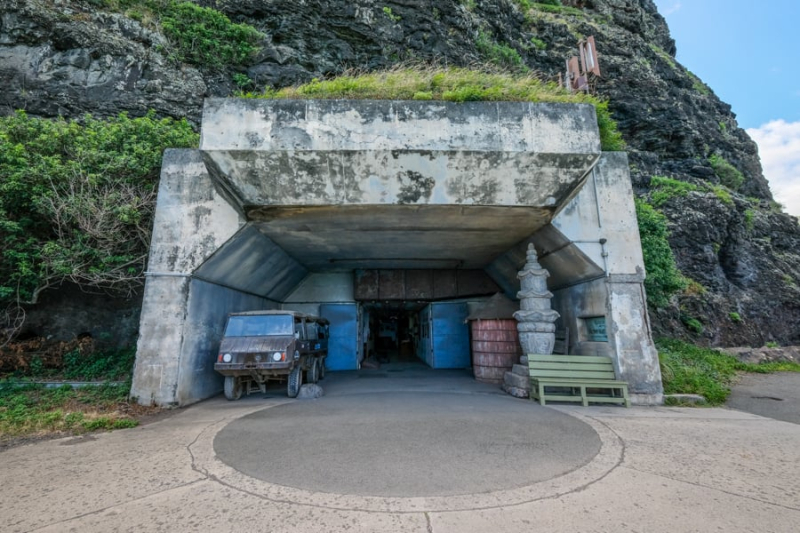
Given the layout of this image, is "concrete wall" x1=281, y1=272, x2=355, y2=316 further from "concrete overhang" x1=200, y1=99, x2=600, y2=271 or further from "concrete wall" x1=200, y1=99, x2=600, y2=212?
"concrete wall" x1=200, y1=99, x2=600, y2=212

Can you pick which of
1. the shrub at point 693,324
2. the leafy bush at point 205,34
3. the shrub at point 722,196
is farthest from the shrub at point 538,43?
the shrub at point 693,324

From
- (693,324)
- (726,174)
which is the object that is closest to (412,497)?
(693,324)

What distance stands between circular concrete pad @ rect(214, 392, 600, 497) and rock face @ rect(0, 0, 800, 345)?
47.8ft

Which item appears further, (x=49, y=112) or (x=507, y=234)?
(x=49, y=112)

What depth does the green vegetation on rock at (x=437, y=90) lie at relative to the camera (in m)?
7.48

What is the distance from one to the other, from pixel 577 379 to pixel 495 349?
10.3 feet

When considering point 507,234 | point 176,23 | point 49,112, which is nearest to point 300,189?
point 507,234

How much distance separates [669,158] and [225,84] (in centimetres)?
2881

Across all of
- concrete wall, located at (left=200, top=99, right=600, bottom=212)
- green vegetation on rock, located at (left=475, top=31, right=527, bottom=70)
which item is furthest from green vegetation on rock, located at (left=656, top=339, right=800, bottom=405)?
green vegetation on rock, located at (left=475, top=31, right=527, bottom=70)

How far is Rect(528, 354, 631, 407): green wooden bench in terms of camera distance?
726 cm

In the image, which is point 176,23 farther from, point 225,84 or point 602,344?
point 602,344

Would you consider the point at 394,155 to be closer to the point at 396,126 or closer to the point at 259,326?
the point at 396,126

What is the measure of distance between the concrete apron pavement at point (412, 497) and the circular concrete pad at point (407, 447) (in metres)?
0.15

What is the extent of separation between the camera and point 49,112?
13.0 metres
